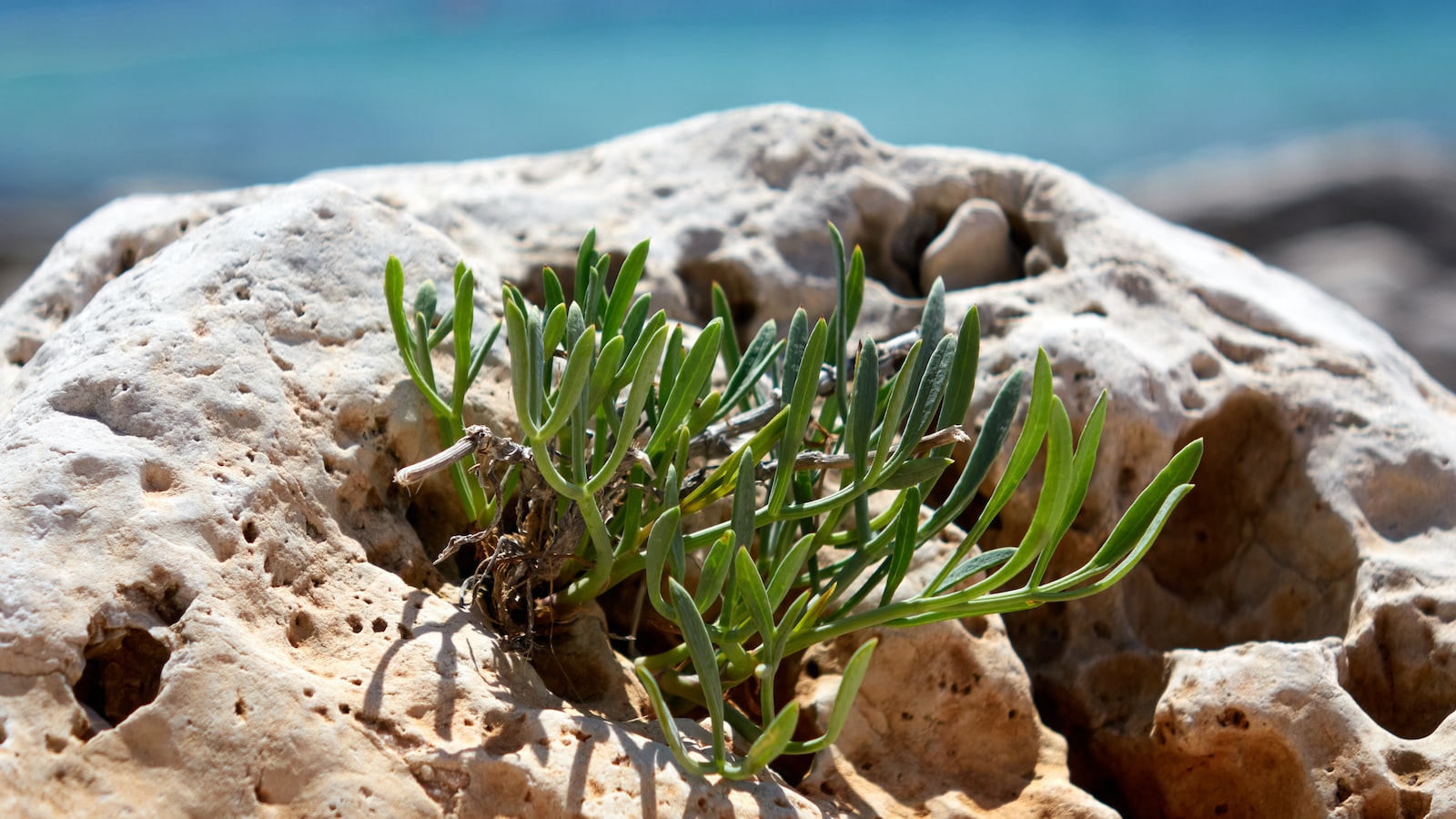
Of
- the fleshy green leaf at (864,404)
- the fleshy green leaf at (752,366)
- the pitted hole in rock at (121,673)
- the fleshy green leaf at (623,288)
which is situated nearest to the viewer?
the pitted hole in rock at (121,673)

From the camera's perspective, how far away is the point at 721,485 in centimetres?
152

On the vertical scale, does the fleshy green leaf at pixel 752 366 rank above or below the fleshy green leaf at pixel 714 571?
above

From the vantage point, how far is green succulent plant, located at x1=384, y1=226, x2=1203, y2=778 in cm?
130

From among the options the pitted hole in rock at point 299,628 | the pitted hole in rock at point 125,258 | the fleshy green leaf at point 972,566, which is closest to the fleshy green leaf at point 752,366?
the fleshy green leaf at point 972,566

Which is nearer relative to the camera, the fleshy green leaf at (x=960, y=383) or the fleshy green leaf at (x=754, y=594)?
the fleshy green leaf at (x=754, y=594)

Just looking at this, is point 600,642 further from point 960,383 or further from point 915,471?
point 960,383

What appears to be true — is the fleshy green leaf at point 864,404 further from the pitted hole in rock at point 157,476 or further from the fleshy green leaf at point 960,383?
the pitted hole in rock at point 157,476

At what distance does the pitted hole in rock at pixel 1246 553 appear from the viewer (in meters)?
1.96

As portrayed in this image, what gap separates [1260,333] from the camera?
221cm

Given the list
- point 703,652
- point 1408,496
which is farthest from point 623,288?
point 1408,496

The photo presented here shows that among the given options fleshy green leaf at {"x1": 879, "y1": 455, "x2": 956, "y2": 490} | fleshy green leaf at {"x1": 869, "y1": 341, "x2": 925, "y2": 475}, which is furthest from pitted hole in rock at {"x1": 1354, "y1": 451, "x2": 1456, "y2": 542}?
fleshy green leaf at {"x1": 869, "y1": 341, "x2": 925, "y2": 475}

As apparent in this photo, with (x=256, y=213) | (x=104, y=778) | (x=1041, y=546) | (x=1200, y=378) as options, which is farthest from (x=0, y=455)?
(x=1200, y=378)

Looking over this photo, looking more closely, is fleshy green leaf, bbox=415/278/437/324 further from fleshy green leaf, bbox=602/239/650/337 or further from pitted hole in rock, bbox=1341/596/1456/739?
pitted hole in rock, bbox=1341/596/1456/739

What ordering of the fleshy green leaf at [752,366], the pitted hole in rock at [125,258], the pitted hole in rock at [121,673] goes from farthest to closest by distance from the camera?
the pitted hole in rock at [125,258], the fleshy green leaf at [752,366], the pitted hole in rock at [121,673]
